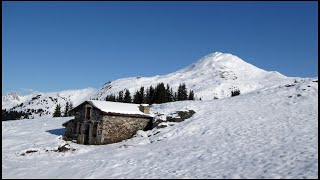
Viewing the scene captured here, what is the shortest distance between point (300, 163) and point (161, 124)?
25.2 metres

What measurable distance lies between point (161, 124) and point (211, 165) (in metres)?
21.7

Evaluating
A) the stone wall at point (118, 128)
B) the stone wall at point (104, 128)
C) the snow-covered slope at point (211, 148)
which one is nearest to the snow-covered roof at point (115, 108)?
the stone wall at point (104, 128)

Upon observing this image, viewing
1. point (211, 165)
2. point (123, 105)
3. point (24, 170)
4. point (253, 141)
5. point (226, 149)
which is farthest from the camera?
point (123, 105)

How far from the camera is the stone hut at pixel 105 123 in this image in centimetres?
4719

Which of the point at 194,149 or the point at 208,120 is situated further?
the point at 208,120

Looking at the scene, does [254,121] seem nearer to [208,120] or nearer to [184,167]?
[208,120]

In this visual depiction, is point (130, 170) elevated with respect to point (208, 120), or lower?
lower

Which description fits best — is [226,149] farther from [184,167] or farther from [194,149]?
[184,167]

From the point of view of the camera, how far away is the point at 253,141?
3459 centimetres

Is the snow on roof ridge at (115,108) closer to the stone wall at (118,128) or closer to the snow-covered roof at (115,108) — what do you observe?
the snow-covered roof at (115,108)

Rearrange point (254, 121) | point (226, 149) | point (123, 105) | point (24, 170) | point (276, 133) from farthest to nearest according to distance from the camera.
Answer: point (123, 105)
point (254, 121)
point (276, 133)
point (226, 149)
point (24, 170)

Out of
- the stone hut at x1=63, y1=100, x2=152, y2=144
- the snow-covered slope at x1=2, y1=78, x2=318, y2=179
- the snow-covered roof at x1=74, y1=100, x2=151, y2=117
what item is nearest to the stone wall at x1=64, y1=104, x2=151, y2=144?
the stone hut at x1=63, y1=100, x2=152, y2=144

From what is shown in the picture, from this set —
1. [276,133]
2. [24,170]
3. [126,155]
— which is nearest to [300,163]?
[276,133]

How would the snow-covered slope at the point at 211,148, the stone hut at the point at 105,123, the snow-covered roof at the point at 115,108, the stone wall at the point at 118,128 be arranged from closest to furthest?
1. the snow-covered slope at the point at 211,148
2. the stone wall at the point at 118,128
3. the stone hut at the point at 105,123
4. the snow-covered roof at the point at 115,108
